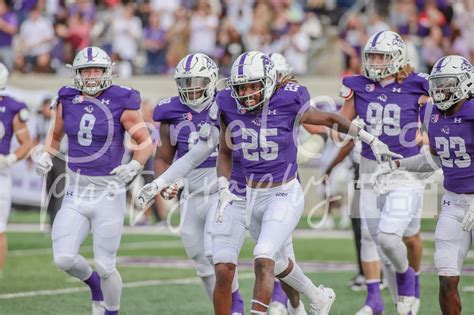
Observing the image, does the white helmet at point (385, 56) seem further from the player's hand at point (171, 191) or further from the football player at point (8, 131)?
the football player at point (8, 131)

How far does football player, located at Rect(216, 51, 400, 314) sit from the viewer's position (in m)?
7.28

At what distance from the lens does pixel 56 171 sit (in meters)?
14.2

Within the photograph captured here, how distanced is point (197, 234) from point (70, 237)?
94 centimetres

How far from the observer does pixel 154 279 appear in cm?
1101

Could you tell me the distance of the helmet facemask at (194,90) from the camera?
791 cm

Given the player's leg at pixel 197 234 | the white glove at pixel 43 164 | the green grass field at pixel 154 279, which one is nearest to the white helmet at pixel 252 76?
the player's leg at pixel 197 234

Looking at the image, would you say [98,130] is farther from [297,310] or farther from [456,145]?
[456,145]

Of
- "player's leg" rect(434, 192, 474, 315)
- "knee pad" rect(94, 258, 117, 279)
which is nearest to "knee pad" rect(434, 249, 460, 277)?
"player's leg" rect(434, 192, 474, 315)

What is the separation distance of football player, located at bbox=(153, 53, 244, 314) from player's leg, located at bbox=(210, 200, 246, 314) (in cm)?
38

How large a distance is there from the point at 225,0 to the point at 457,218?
13043 mm

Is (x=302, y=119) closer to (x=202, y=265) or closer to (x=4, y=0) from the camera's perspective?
(x=202, y=265)

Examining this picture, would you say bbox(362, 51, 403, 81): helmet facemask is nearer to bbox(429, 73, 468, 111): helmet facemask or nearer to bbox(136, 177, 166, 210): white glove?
bbox(429, 73, 468, 111): helmet facemask

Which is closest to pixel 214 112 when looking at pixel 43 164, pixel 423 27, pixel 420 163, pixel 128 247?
pixel 43 164

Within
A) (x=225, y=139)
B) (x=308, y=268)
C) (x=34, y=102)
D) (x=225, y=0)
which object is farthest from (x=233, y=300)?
(x=225, y=0)
